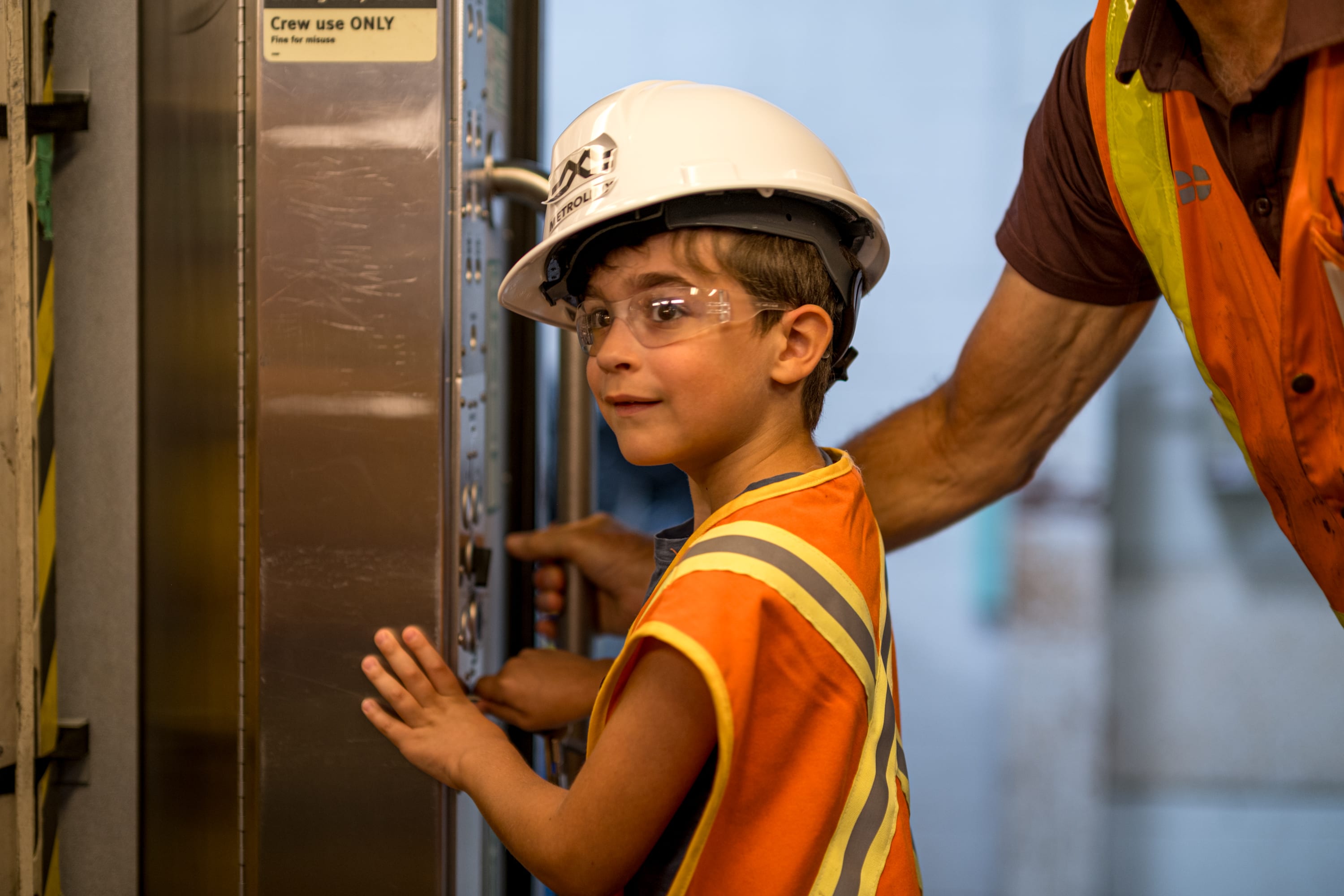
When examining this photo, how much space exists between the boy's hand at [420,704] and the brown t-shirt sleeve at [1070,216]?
33.3 inches

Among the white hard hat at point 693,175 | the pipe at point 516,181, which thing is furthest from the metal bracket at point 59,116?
the white hard hat at point 693,175

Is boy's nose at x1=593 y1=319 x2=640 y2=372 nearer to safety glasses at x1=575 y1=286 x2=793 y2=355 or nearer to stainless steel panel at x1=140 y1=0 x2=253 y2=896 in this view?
safety glasses at x1=575 y1=286 x2=793 y2=355

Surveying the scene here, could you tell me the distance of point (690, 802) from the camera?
84cm

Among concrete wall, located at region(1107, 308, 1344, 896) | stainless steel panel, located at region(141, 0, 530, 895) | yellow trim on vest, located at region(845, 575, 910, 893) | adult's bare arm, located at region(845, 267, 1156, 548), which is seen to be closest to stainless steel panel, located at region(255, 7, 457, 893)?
stainless steel panel, located at region(141, 0, 530, 895)

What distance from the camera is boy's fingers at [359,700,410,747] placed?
1011 millimetres

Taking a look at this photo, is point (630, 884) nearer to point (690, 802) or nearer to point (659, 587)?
point (690, 802)

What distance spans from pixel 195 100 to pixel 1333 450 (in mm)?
1224

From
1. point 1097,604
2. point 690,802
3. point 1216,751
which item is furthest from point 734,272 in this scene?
point 1216,751

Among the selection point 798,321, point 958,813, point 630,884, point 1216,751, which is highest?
point 798,321

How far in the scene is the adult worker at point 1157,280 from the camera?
895 mm

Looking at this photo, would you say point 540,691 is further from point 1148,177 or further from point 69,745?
point 1148,177

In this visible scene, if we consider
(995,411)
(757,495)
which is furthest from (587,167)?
(995,411)

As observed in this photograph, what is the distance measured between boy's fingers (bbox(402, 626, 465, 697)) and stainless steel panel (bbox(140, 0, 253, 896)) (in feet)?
0.69

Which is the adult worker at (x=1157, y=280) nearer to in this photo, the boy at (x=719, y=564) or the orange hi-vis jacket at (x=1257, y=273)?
the orange hi-vis jacket at (x=1257, y=273)
